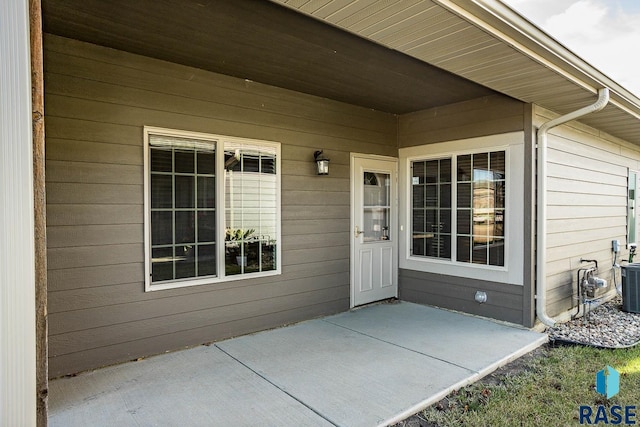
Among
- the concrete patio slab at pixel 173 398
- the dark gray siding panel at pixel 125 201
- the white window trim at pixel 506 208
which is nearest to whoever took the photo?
the concrete patio slab at pixel 173 398

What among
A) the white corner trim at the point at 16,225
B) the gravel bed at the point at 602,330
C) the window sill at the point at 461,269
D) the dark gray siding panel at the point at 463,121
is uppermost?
the dark gray siding panel at the point at 463,121

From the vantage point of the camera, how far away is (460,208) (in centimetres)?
485

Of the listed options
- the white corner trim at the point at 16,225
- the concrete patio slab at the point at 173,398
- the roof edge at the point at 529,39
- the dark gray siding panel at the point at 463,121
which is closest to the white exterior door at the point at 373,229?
the dark gray siding panel at the point at 463,121

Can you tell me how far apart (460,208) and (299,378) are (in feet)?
9.74

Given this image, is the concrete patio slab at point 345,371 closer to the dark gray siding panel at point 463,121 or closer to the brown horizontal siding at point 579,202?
the brown horizontal siding at point 579,202

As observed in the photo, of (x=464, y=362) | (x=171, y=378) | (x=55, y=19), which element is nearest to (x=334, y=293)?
(x=464, y=362)

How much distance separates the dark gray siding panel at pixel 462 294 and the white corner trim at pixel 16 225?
14.5ft

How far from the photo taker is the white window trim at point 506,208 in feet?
14.2

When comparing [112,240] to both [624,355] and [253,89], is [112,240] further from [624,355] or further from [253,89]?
[624,355]

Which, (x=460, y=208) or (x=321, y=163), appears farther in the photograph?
(x=460, y=208)

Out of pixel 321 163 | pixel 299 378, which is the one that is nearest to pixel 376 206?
pixel 321 163

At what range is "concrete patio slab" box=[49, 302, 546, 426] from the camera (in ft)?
8.25

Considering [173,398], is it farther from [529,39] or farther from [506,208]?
[506,208]

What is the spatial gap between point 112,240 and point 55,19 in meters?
1.69
